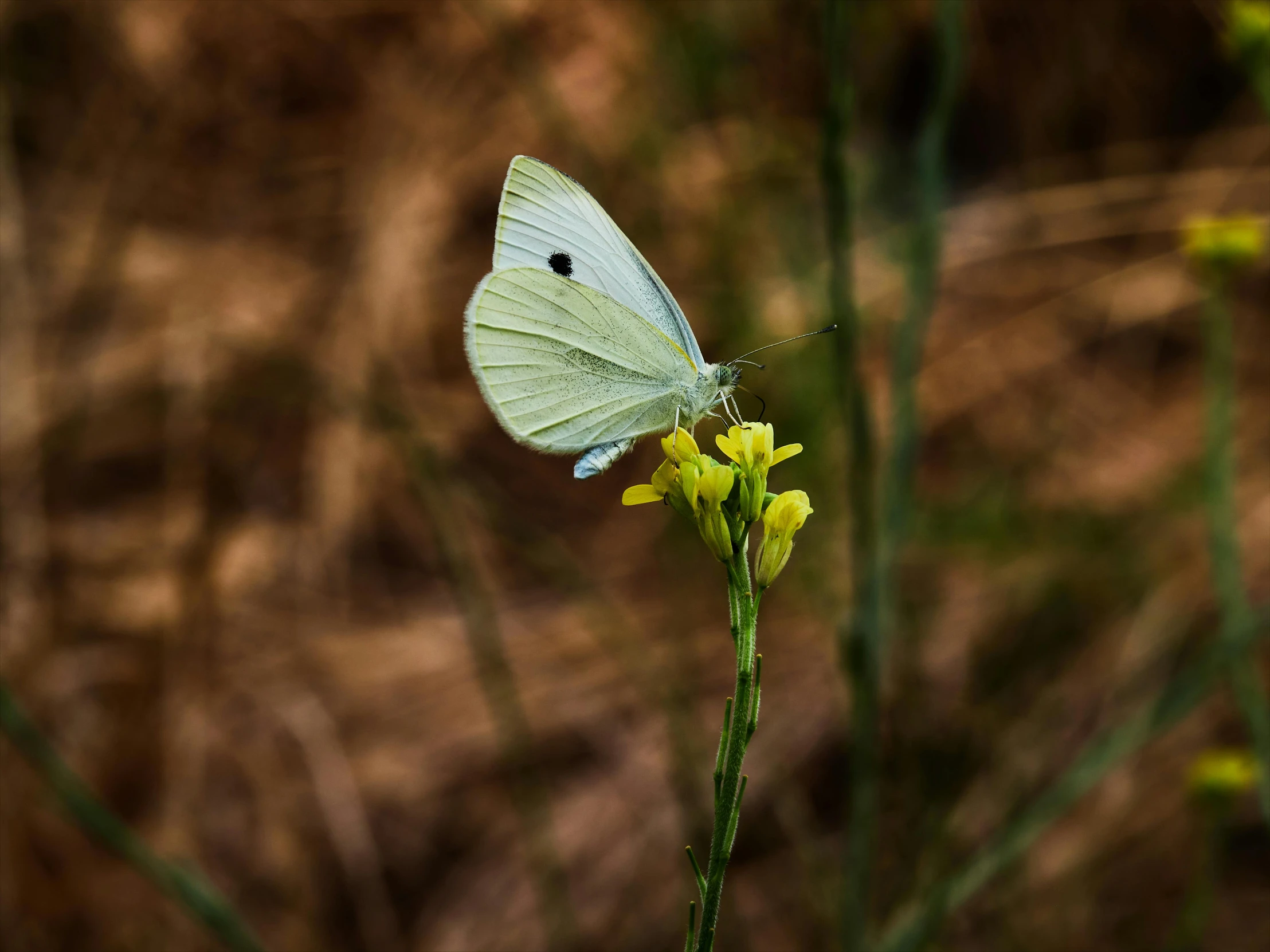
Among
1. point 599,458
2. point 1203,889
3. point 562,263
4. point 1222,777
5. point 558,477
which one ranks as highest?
point 562,263

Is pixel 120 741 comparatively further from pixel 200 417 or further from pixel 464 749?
pixel 200 417

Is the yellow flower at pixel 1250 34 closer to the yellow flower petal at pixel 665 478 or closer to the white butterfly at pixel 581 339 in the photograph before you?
the white butterfly at pixel 581 339

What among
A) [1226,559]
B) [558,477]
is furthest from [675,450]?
[558,477]

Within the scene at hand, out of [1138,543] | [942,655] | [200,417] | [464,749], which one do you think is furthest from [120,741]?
[1138,543]

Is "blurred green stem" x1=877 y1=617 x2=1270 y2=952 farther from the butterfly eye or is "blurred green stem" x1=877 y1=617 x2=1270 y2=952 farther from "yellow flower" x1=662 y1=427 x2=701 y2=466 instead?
the butterfly eye

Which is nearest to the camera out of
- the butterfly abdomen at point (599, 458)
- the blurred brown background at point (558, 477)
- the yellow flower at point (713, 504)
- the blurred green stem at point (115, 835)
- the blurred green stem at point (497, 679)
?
the yellow flower at point (713, 504)

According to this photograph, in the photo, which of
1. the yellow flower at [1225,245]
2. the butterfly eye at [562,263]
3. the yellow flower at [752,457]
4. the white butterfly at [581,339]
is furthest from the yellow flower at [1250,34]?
the yellow flower at [752,457]

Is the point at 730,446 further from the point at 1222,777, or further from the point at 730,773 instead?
the point at 1222,777
